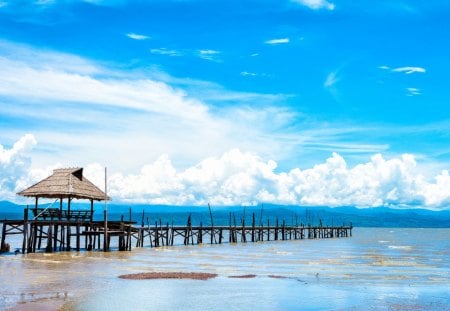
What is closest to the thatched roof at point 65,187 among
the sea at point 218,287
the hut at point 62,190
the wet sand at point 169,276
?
the hut at point 62,190

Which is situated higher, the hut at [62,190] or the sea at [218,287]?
the hut at [62,190]

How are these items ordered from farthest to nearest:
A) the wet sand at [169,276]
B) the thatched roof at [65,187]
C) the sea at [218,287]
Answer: the thatched roof at [65,187] → the wet sand at [169,276] → the sea at [218,287]

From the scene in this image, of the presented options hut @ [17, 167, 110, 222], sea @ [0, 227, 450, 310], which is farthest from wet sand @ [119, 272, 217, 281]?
hut @ [17, 167, 110, 222]

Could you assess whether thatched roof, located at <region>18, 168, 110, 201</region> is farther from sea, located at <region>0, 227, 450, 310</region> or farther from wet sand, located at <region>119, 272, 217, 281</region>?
wet sand, located at <region>119, 272, 217, 281</region>

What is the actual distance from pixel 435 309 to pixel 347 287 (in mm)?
6071

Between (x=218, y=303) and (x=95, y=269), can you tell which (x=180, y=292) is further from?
(x=95, y=269)

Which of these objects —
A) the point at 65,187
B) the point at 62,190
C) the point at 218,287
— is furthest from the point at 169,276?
the point at 65,187

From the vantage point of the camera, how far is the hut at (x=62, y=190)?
142 feet

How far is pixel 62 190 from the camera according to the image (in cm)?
4303

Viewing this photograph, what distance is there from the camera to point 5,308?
1845 centimetres

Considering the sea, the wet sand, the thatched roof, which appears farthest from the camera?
the thatched roof

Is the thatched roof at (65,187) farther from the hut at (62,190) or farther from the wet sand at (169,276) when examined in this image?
the wet sand at (169,276)

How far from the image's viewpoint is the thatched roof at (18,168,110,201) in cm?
4316

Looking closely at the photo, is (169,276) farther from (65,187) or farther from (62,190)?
(65,187)
